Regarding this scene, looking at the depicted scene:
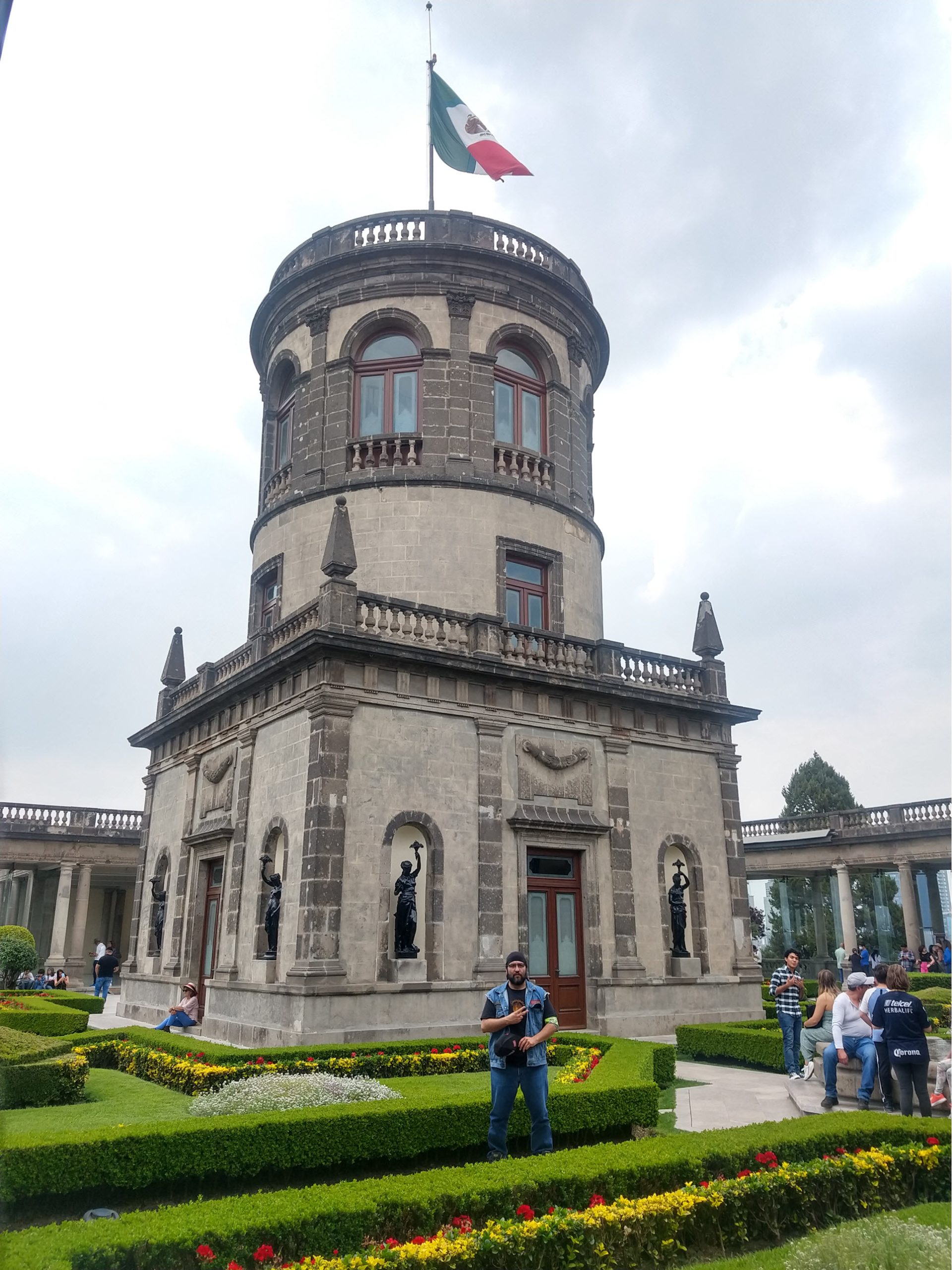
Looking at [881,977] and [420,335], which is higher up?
[420,335]

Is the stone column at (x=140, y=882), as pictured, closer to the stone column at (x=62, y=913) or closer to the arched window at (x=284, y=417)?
the arched window at (x=284, y=417)

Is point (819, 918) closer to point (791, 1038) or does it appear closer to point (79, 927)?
point (791, 1038)

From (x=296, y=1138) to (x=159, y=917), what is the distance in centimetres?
1716

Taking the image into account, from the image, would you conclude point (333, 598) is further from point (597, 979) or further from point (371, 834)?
point (597, 979)

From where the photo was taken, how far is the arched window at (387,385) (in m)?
24.6

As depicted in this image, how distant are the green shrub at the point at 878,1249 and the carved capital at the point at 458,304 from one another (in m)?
22.2

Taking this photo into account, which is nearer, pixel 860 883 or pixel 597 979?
pixel 597 979

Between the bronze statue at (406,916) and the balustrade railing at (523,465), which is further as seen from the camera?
the balustrade railing at (523,465)

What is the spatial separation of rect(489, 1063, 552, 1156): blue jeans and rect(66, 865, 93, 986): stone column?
118 feet

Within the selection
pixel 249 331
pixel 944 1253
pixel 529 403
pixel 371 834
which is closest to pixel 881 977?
pixel 944 1253

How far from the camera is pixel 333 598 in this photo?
19.2 m

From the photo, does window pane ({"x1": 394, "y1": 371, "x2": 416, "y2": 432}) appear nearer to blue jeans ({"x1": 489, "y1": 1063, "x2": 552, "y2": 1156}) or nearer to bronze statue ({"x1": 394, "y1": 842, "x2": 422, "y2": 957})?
bronze statue ({"x1": 394, "y1": 842, "x2": 422, "y2": 957})

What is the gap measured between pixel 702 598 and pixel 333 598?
1083cm

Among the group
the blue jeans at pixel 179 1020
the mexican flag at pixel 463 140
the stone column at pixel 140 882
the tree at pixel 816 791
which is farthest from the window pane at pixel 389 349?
the tree at pixel 816 791
